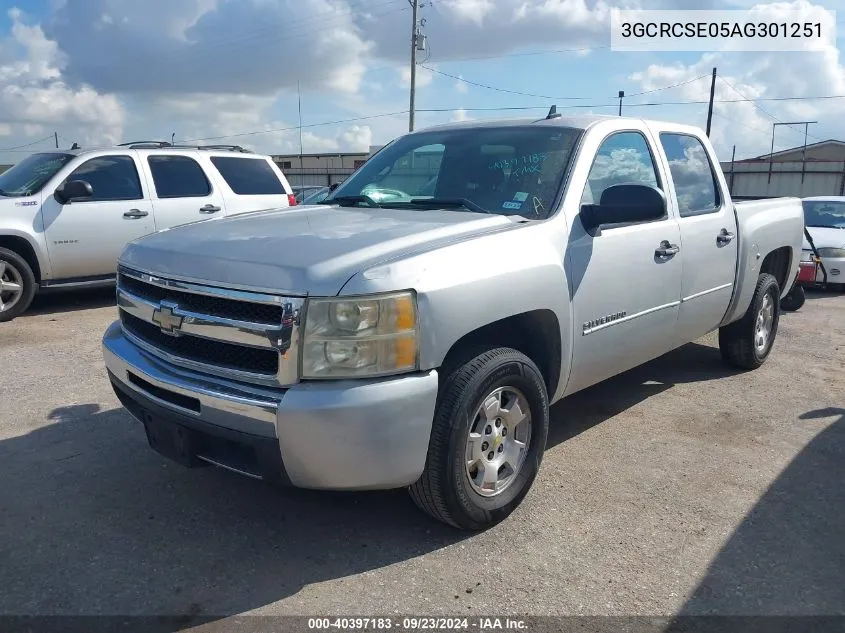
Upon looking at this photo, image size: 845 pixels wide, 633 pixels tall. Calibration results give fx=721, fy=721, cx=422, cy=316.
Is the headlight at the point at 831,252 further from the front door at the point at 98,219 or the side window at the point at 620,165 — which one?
the front door at the point at 98,219

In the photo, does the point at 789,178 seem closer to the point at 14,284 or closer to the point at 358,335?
the point at 14,284

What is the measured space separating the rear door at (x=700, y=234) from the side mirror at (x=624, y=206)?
0.98m

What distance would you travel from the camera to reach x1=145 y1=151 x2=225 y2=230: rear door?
8.78 metres

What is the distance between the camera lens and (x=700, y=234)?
15.5 ft

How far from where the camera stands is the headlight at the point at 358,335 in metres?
2.71

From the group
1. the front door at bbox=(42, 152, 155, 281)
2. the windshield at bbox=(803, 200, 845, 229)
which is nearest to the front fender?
the front door at bbox=(42, 152, 155, 281)

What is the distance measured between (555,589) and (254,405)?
143 centimetres

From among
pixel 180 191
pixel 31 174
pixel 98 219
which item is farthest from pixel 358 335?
pixel 31 174

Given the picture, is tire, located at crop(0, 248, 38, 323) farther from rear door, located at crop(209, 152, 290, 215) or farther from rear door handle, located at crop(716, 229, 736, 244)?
rear door handle, located at crop(716, 229, 736, 244)

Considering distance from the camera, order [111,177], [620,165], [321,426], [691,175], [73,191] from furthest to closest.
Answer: [111,177] → [73,191] → [691,175] → [620,165] → [321,426]

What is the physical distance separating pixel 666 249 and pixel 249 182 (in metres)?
6.70

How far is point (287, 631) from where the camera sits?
2.66 meters

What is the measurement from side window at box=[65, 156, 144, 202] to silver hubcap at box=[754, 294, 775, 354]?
6.88 m

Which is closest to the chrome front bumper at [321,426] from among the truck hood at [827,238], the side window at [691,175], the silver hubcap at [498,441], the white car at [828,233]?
the silver hubcap at [498,441]
